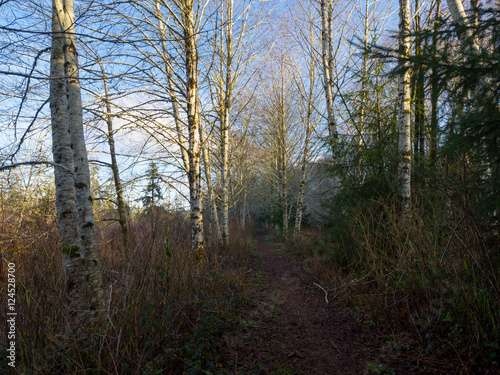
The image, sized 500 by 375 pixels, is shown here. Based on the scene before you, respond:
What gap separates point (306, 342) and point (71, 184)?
3763 millimetres

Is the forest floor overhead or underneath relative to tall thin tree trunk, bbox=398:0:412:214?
underneath

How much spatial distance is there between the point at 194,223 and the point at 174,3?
4.62 m

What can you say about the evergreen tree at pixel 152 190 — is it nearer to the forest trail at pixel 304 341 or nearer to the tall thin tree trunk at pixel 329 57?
the forest trail at pixel 304 341

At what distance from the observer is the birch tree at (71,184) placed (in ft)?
9.71

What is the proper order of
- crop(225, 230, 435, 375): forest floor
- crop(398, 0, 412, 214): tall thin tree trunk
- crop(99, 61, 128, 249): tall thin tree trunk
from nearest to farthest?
crop(225, 230, 435, 375): forest floor
crop(99, 61, 128, 249): tall thin tree trunk
crop(398, 0, 412, 214): tall thin tree trunk

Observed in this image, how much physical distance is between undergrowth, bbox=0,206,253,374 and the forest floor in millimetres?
281

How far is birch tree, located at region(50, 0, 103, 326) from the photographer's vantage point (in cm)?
296

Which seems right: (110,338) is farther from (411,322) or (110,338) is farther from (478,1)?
(478,1)

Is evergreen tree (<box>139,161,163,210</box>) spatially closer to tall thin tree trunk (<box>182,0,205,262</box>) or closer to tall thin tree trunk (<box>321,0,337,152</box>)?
tall thin tree trunk (<box>182,0,205,262</box>)

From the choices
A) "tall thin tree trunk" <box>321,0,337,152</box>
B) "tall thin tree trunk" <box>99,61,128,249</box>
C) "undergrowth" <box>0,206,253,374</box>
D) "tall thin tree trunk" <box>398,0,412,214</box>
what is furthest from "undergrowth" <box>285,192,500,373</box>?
"tall thin tree trunk" <box>99,61,128,249</box>

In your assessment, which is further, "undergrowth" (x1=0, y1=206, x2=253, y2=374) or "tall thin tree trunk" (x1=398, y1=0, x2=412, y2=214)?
"tall thin tree trunk" (x1=398, y1=0, x2=412, y2=214)

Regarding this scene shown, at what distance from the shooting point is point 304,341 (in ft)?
10.8

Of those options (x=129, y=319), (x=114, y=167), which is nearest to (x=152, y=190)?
(x=114, y=167)

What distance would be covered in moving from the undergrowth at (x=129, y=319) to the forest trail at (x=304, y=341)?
0.33 m
